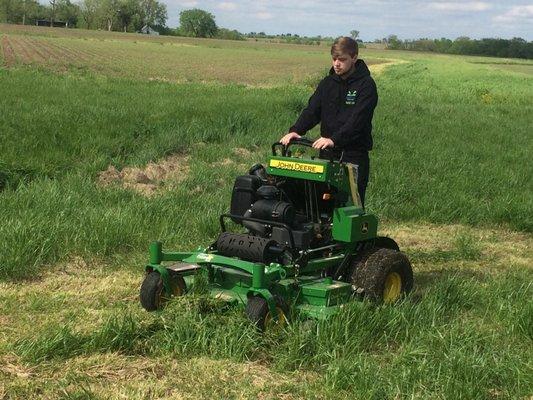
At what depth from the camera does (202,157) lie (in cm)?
1055

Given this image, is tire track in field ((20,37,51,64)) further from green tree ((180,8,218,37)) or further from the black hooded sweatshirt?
green tree ((180,8,218,37))

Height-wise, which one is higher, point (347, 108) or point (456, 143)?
point (347, 108)

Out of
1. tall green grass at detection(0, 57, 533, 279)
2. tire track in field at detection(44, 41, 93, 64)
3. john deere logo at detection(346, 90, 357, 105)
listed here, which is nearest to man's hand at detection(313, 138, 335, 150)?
john deere logo at detection(346, 90, 357, 105)

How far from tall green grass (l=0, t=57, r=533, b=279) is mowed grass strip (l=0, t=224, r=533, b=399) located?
119 centimetres

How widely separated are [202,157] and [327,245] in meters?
5.74

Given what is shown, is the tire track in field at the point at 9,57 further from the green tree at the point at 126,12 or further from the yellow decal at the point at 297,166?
the green tree at the point at 126,12

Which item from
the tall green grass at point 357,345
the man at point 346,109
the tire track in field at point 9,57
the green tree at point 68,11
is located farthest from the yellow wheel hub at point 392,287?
the green tree at point 68,11

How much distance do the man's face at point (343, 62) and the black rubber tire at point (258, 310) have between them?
2.02m

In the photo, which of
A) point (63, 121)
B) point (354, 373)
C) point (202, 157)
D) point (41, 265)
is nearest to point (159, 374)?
point (354, 373)

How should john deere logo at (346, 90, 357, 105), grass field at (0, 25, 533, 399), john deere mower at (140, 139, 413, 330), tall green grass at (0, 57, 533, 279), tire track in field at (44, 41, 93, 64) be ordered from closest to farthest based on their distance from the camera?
grass field at (0, 25, 533, 399) < john deere mower at (140, 139, 413, 330) < john deere logo at (346, 90, 357, 105) < tall green grass at (0, 57, 533, 279) < tire track in field at (44, 41, 93, 64)

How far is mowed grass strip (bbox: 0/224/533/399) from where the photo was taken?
142 inches

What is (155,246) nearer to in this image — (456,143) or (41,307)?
(41,307)

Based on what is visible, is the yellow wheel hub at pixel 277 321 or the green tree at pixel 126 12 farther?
the green tree at pixel 126 12

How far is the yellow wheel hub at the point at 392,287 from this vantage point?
5.10 m
